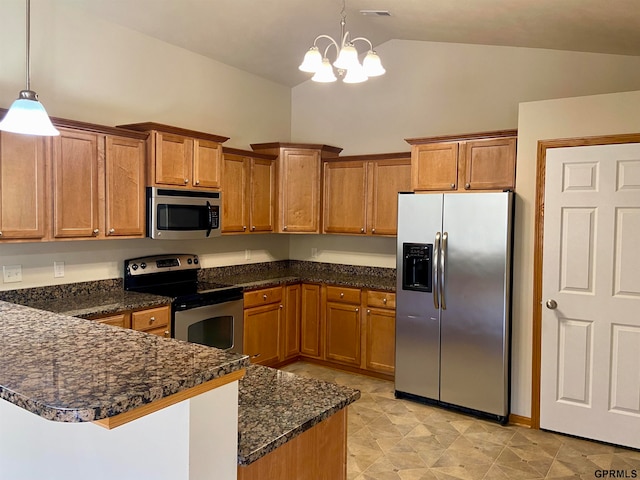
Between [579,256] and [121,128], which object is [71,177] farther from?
[579,256]

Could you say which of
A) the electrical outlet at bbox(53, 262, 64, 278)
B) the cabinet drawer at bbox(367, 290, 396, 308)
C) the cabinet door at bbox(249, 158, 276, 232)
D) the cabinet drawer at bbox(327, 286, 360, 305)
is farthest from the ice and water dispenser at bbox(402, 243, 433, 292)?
the electrical outlet at bbox(53, 262, 64, 278)

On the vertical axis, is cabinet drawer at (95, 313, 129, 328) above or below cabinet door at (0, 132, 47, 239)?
below

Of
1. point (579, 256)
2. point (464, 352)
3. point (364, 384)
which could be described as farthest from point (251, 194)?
point (579, 256)

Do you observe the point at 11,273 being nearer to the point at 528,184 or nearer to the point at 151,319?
the point at 151,319

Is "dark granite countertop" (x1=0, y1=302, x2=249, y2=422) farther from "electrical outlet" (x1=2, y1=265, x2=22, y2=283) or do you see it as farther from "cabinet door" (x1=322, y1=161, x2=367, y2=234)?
"cabinet door" (x1=322, y1=161, x2=367, y2=234)

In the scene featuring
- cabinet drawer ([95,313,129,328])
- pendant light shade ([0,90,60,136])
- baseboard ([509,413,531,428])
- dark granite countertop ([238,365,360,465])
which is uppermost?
pendant light shade ([0,90,60,136])

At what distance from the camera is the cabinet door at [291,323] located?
16.1 feet

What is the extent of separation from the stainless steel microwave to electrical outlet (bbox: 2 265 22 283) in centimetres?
89

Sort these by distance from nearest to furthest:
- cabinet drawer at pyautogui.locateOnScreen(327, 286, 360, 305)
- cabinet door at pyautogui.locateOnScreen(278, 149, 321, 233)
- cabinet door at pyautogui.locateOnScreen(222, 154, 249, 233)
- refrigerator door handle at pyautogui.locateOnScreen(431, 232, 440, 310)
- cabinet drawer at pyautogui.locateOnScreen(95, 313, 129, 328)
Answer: cabinet drawer at pyautogui.locateOnScreen(95, 313, 129, 328)
refrigerator door handle at pyautogui.locateOnScreen(431, 232, 440, 310)
cabinet door at pyautogui.locateOnScreen(222, 154, 249, 233)
cabinet drawer at pyautogui.locateOnScreen(327, 286, 360, 305)
cabinet door at pyautogui.locateOnScreen(278, 149, 321, 233)

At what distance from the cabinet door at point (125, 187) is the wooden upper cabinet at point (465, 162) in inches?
87.6

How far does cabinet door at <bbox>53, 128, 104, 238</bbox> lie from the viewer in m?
3.23

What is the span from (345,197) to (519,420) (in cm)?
256

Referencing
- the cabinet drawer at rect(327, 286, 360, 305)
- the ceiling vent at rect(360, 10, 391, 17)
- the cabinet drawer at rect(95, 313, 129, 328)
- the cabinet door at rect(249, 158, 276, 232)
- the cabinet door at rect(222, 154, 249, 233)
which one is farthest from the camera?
the cabinet door at rect(249, 158, 276, 232)

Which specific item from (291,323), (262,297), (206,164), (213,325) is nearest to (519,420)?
(291,323)
